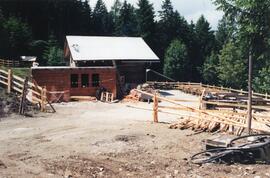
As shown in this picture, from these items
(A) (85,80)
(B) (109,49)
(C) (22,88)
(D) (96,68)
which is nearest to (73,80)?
(A) (85,80)

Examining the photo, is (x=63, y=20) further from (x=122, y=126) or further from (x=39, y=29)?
(x=122, y=126)

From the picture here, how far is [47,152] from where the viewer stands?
13.6 meters

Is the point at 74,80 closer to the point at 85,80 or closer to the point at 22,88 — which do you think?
the point at 85,80

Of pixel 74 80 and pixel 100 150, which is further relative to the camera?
pixel 74 80

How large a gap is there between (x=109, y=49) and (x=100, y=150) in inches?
1161

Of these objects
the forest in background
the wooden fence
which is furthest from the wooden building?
the forest in background

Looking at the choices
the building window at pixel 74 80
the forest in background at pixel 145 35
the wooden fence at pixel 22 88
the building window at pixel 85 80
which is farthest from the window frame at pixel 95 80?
the forest in background at pixel 145 35

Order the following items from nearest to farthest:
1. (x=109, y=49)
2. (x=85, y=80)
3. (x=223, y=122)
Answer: (x=223, y=122) < (x=85, y=80) < (x=109, y=49)

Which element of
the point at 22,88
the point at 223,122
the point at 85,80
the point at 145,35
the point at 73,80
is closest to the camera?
the point at 223,122

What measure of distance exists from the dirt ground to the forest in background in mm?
30521

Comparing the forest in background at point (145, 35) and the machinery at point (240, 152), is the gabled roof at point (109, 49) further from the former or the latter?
the machinery at point (240, 152)

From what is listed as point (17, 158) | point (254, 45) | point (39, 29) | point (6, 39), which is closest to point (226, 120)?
point (254, 45)

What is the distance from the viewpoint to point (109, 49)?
42.6 m

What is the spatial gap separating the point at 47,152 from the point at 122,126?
5753 millimetres
